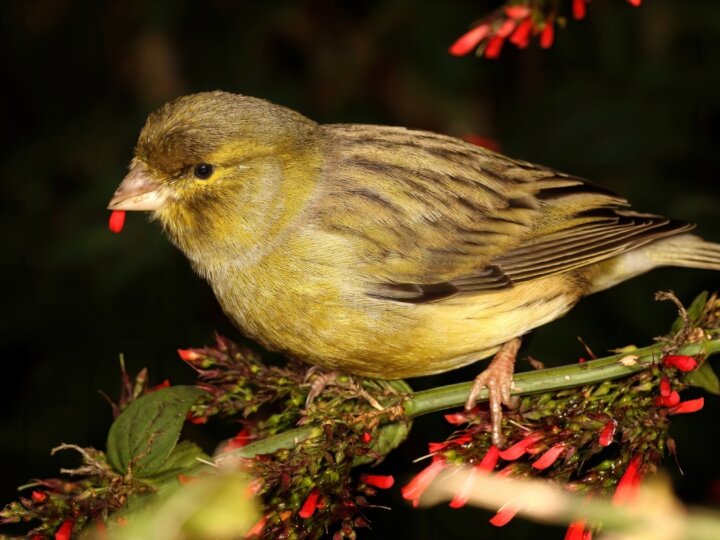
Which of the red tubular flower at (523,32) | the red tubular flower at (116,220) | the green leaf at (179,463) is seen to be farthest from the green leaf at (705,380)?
the red tubular flower at (116,220)

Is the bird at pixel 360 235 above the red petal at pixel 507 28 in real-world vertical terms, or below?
below

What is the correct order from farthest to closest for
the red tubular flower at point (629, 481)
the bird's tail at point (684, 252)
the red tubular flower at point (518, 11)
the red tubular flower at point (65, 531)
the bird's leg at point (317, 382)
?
the bird's tail at point (684, 252) < the red tubular flower at point (518, 11) < the bird's leg at point (317, 382) < the red tubular flower at point (65, 531) < the red tubular flower at point (629, 481)

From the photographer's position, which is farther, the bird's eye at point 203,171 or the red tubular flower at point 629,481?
the bird's eye at point 203,171

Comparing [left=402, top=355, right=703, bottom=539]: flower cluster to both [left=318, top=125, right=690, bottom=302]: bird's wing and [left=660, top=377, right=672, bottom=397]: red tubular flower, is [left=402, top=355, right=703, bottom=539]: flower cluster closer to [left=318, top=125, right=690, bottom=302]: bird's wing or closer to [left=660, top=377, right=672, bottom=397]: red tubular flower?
[left=660, top=377, right=672, bottom=397]: red tubular flower

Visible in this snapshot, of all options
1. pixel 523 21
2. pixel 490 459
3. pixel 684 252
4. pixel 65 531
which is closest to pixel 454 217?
pixel 523 21

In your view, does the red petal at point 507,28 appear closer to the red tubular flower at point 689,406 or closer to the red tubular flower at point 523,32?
the red tubular flower at point 523,32

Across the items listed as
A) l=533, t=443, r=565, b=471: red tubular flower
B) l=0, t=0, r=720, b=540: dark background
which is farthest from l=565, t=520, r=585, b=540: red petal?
l=0, t=0, r=720, b=540: dark background

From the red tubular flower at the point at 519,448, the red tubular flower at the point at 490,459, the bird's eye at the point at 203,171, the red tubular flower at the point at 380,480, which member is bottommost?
the red tubular flower at the point at 380,480

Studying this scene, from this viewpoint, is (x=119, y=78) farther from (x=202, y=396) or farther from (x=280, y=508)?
(x=280, y=508)
